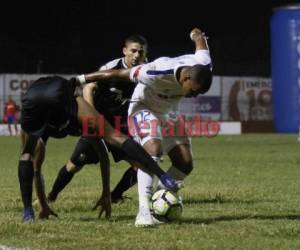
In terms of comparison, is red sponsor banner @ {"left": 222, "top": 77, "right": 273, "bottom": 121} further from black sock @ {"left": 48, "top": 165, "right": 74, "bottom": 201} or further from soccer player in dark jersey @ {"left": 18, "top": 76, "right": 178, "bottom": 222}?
soccer player in dark jersey @ {"left": 18, "top": 76, "right": 178, "bottom": 222}

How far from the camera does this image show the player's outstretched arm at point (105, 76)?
6.77m

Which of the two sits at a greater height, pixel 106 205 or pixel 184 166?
pixel 184 166

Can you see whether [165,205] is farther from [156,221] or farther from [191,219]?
[191,219]

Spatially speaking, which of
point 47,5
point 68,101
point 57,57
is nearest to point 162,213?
point 68,101

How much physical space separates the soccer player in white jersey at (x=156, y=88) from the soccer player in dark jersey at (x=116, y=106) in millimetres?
923

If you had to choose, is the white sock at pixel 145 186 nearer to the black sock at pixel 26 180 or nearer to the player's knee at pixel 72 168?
the black sock at pixel 26 180

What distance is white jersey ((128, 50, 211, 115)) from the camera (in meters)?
6.63

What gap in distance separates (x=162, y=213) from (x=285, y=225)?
1032mm

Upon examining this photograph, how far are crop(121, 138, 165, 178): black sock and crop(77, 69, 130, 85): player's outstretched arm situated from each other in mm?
623

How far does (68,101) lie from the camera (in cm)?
662

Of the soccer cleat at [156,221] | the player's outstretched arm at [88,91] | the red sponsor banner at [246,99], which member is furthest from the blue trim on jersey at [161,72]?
the red sponsor banner at [246,99]

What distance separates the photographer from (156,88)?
685 cm

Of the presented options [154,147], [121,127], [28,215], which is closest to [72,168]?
[121,127]

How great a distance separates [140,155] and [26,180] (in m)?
1.20
